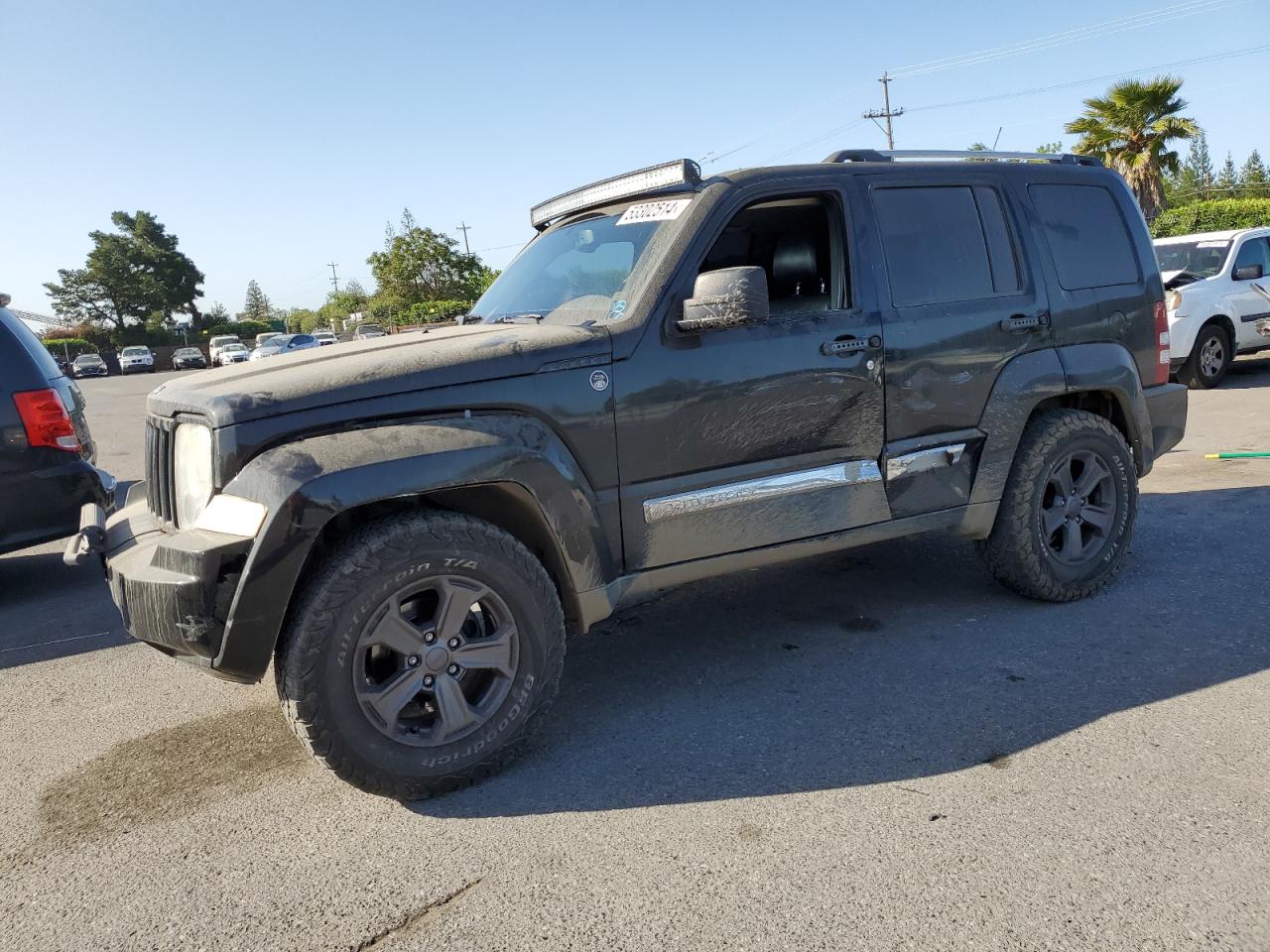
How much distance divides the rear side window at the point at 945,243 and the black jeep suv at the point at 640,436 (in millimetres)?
15

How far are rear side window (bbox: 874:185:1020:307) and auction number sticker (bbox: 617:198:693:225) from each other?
915 mm

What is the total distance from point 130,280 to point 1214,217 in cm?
7613

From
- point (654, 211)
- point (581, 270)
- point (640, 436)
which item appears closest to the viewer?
point (640, 436)

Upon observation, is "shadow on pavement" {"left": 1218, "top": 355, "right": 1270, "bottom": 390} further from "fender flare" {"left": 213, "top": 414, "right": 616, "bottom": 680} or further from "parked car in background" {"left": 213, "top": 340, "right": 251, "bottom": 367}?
"parked car in background" {"left": 213, "top": 340, "right": 251, "bottom": 367}

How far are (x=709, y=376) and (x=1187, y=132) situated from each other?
29.3m

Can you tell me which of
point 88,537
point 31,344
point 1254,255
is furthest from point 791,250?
point 1254,255

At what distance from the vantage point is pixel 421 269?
51.9 metres

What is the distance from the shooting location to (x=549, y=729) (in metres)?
3.54

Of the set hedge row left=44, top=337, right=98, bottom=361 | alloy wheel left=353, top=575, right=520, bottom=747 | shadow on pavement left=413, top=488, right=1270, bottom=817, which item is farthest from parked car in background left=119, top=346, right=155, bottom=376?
alloy wheel left=353, top=575, right=520, bottom=747

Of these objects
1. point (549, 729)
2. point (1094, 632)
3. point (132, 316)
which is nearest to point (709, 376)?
point (549, 729)

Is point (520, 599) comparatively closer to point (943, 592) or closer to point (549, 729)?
point (549, 729)

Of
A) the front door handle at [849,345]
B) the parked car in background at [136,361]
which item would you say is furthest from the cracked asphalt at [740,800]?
the parked car in background at [136,361]

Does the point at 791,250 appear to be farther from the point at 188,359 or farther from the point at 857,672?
the point at 188,359

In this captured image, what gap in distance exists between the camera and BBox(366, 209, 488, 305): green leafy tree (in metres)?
51.8
